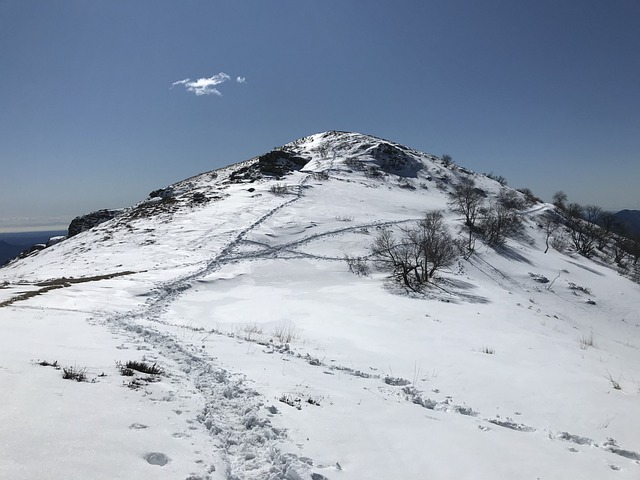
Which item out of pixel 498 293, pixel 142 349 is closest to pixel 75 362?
pixel 142 349

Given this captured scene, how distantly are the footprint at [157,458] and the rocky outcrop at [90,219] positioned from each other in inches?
2700

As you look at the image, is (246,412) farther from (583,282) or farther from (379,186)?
(379,186)

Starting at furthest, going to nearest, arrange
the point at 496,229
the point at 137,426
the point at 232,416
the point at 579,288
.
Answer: the point at 496,229 → the point at 579,288 → the point at 232,416 → the point at 137,426

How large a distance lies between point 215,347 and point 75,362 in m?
3.41

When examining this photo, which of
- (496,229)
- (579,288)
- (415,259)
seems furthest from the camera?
(496,229)

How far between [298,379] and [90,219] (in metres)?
71.4

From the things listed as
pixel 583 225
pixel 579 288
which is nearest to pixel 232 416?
pixel 579 288

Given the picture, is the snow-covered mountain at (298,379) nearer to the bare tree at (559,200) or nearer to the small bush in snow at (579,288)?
the small bush in snow at (579,288)

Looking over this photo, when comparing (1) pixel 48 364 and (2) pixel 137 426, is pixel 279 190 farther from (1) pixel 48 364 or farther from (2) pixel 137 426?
(2) pixel 137 426

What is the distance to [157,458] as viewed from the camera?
13.3 feet

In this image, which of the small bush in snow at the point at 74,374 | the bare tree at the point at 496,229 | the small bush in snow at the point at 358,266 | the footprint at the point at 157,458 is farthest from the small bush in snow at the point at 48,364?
the bare tree at the point at 496,229

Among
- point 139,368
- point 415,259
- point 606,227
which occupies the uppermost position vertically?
point 606,227

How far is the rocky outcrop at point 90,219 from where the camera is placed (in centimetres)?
6283

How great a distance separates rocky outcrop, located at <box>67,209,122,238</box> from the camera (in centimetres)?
6283
